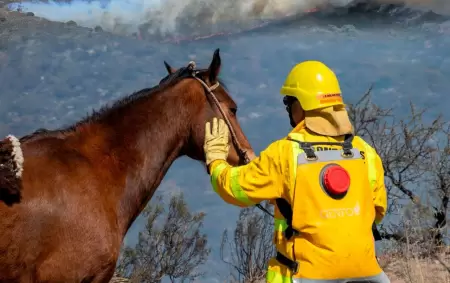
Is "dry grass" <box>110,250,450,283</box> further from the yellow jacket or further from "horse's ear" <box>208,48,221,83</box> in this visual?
the yellow jacket

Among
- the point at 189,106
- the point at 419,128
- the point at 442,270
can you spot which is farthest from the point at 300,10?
the point at 189,106

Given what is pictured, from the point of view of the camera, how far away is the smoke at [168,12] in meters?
18.2

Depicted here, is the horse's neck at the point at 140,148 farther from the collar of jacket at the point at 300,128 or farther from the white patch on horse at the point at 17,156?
the collar of jacket at the point at 300,128

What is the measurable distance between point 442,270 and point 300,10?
1343cm

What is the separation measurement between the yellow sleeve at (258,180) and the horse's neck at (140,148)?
84 cm

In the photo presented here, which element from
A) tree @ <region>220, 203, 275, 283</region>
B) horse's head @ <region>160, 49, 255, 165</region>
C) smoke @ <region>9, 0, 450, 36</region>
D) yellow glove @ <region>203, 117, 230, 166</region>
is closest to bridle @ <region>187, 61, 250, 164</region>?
horse's head @ <region>160, 49, 255, 165</region>

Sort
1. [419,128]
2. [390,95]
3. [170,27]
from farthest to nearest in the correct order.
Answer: [170,27]
[390,95]
[419,128]

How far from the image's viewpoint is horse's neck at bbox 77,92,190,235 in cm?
361

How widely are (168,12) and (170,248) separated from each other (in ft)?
38.1

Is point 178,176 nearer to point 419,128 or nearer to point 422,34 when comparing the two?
point 419,128

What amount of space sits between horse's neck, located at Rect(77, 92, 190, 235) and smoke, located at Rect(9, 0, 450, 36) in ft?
47.7

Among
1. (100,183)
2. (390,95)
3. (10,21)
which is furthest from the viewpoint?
(10,21)

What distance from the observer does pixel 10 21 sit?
55.9 ft

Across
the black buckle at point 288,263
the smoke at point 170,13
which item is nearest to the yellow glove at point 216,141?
the black buckle at point 288,263
